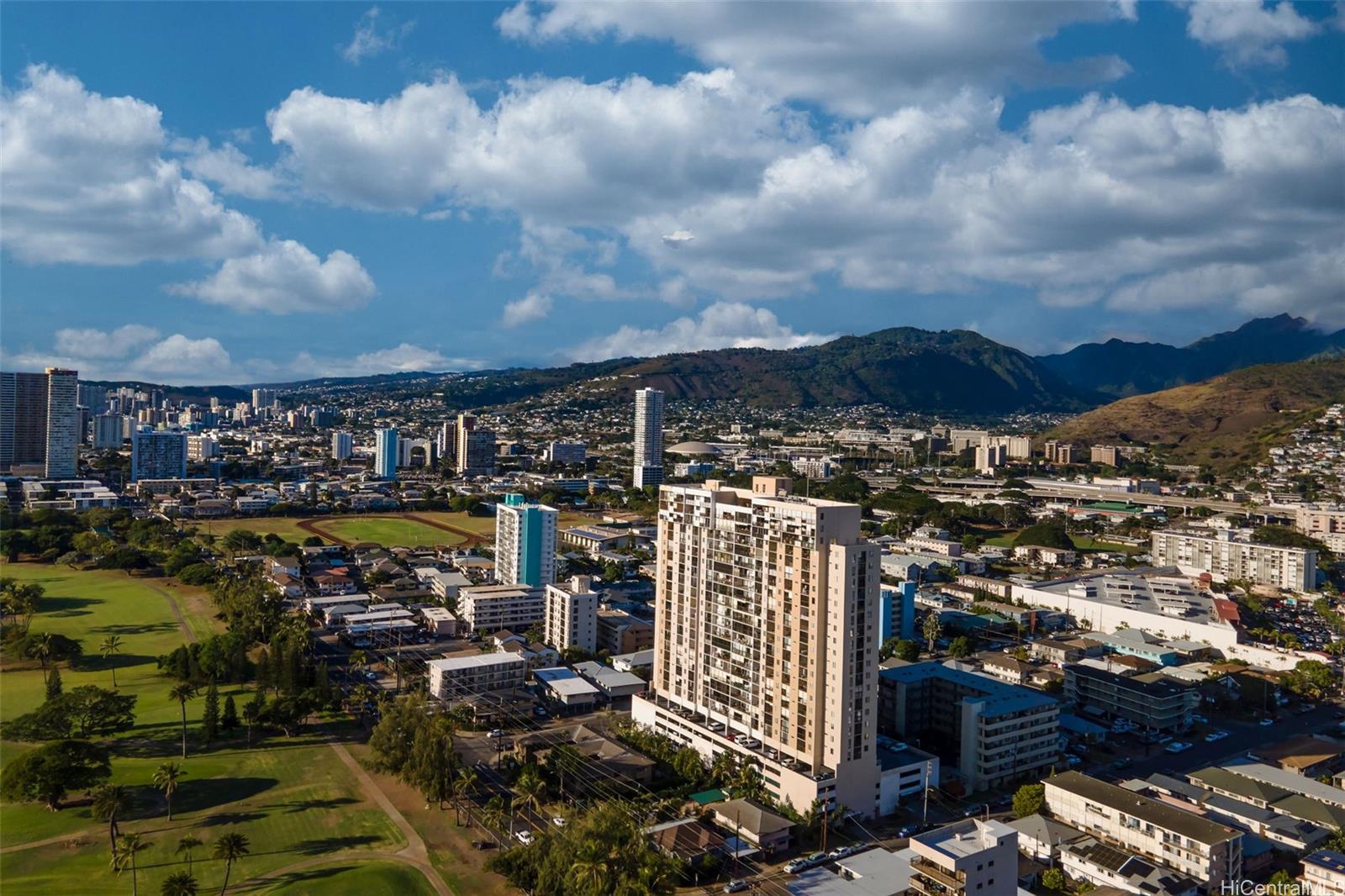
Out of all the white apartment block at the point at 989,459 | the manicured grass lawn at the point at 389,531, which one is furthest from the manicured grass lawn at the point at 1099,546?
the manicured grass lawn at the point at 389,531

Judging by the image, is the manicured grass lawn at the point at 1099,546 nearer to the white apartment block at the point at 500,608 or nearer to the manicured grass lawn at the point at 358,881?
the white apartment block at the point at 500,608

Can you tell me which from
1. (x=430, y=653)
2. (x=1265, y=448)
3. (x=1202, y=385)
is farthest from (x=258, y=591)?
(x=1202, y=385)

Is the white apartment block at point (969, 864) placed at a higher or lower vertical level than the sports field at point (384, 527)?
lower

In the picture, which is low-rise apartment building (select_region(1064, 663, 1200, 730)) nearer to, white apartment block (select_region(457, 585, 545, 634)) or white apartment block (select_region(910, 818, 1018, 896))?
white apartment block (select_region(910, 818, 1018, 896))

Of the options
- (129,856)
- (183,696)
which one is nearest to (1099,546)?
(183,696)

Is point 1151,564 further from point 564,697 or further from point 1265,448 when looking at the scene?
point 1265,448

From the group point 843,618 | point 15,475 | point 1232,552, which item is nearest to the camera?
point 843,618

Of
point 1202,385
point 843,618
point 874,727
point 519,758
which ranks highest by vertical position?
point 1202,385

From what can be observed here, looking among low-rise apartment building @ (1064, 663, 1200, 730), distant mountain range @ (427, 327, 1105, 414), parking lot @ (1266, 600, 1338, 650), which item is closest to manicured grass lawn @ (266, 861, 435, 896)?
low-rise apartment building @ (1064, 663, 1200, 730)
